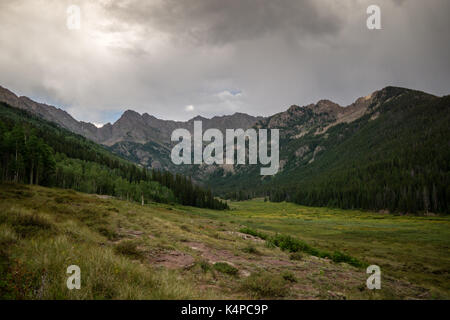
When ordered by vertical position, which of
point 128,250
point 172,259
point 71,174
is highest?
point 71,174

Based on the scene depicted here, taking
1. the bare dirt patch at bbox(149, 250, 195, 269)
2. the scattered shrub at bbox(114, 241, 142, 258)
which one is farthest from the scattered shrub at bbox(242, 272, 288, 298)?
the scattered shrub at bbox(114, 241, 142, 258)

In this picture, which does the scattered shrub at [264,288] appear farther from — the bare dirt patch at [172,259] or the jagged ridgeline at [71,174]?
the jagged ridgeline at [71,174]

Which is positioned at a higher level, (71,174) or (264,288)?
(71,174)

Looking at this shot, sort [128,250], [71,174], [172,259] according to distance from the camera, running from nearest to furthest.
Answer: [128,250], [172,259], [71,174]

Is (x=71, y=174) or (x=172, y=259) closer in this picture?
(x=172, y=259)

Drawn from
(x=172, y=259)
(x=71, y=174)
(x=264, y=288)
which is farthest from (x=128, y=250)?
(x=71, y=174)

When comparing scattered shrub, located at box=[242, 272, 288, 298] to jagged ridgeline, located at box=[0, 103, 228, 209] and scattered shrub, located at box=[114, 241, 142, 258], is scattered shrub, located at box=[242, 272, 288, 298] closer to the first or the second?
scattered shrub, located at box=[114, 241, 142, 258]

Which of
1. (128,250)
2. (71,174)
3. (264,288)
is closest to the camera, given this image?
(264,288)

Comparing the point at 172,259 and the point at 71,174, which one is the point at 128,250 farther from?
the point at 71,174

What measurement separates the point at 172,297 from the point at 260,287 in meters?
3.54

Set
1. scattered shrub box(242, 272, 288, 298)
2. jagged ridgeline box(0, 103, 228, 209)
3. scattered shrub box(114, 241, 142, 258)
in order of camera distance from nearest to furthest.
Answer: scattered shrub box(242, 272, 288, 298), scattered shrub box(114, 241, 142, 258), jagged ridgeline box(0, 103, 228, 209)

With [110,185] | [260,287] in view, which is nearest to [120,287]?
[260,287]

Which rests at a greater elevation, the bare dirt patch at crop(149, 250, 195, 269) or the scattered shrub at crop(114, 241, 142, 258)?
the scattered shrub at crop(114, 241, 142, 258)

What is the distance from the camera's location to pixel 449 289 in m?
21.1
